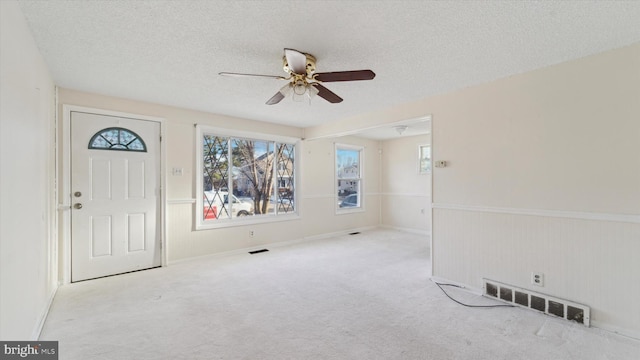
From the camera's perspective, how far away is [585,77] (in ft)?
8.12

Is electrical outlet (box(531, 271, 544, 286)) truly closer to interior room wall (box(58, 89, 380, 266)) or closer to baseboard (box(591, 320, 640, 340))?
baseboard (box(591, 320, 640, 340))

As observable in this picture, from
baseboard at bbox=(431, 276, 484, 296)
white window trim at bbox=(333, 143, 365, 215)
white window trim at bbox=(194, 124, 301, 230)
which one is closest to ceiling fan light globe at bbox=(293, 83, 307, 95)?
white window trim at bbox=(194, 124, 301, 230)

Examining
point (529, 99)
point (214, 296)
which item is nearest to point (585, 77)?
point (529, 99)

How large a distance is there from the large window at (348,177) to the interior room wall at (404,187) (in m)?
0.80

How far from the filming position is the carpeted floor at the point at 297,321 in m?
2.04

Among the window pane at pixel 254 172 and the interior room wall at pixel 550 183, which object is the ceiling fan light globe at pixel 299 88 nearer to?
the interior room wall at pixel 550 183

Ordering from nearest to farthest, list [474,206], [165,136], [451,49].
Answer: [451,49] < [474,206] < [165,136]

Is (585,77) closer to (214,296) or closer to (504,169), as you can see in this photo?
(504,169)

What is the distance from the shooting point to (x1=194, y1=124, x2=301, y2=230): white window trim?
14.5ft

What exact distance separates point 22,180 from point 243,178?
10.8 ft

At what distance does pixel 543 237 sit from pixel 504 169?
75 cm

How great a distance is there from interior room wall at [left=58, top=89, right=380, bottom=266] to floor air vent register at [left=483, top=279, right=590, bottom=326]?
352 centimetres

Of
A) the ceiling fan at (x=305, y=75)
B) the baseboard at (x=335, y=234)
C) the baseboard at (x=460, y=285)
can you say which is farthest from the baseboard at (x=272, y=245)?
the ceiling fan at (x=305, y=75)

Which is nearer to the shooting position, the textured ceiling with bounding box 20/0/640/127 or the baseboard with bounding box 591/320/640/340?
the textured ceiling with bounding box 20/0/640/127
